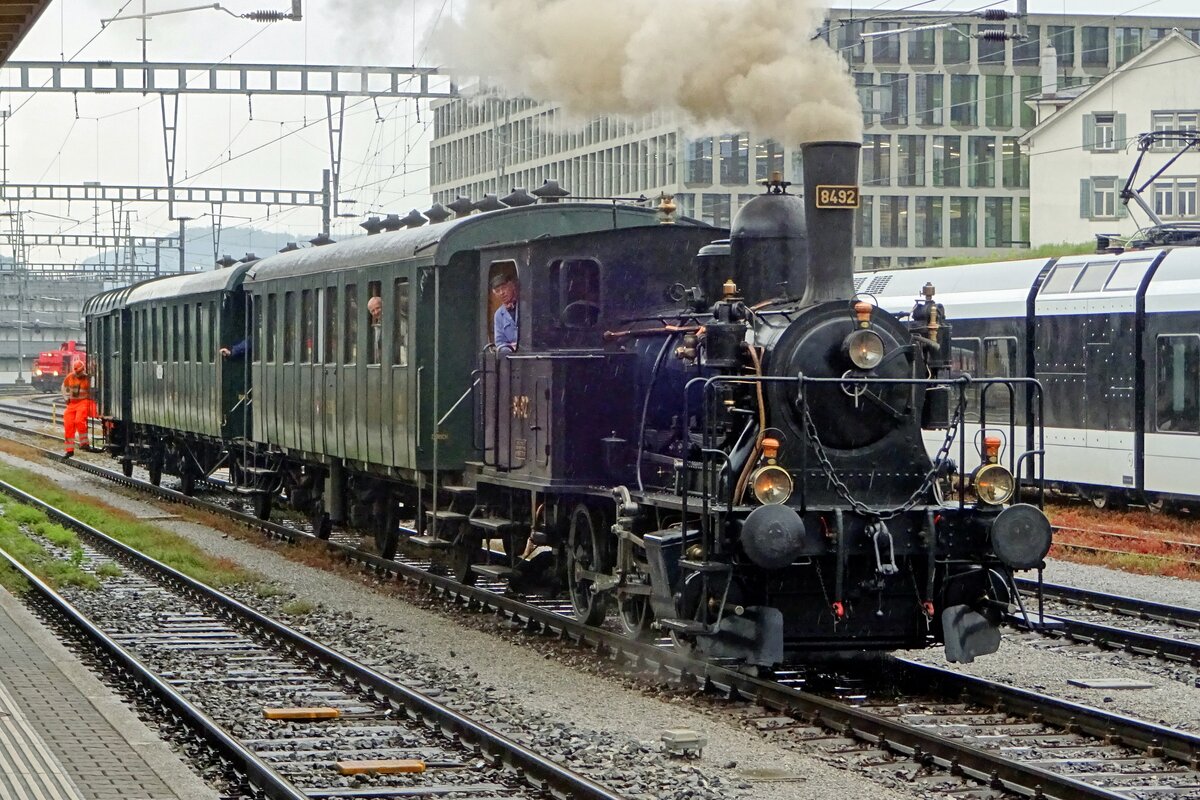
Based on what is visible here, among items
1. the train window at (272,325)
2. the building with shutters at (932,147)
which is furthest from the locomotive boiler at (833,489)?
the building with shutters at (932,147)

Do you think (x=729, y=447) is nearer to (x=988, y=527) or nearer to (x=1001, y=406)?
(x=988, y=527)

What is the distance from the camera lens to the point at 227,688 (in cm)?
1111

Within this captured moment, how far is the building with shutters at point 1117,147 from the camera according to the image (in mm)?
55594

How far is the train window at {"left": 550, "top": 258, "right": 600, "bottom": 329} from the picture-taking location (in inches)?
494

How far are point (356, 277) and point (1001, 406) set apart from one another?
985cm

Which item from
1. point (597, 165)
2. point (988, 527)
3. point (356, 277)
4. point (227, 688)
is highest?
point (597, 165)

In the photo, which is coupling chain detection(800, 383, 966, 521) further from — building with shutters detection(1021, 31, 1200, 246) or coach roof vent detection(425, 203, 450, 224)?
building with shutters detection(1021, 31, 1200, 246)

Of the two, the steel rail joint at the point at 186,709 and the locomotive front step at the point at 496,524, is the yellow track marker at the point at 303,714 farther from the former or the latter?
the locomotive front step at the point at 496,524

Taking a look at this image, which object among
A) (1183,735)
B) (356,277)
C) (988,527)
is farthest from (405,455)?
(1183,735)

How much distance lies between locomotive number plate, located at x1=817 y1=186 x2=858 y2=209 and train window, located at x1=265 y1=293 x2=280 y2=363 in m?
11.5

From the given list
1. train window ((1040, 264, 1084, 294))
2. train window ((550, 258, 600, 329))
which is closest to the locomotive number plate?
train window ((550, 258, 600, 329))

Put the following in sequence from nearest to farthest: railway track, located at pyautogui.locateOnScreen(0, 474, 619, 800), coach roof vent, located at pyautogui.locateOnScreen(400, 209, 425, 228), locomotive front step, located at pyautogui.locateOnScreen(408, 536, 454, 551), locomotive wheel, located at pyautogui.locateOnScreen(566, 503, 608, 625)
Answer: railway track, located at pyautogui.locateOnScreen(0, 474, 619, 800), locomotive wheel, located at pyautogui.locateOnScreen(566, 503, 608, 625), locomotive front step, located at pyautogui.locateOnScreen(408, 536, 454, 551), coach roof vent, located at pyautogui.locateOnScreen(400, 209, 425, 228)

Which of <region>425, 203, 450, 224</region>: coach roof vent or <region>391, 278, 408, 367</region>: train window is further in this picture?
<region>425, 203, 450, 224</region>: coach roof vent

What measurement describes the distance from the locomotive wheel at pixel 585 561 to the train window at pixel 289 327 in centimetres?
754
